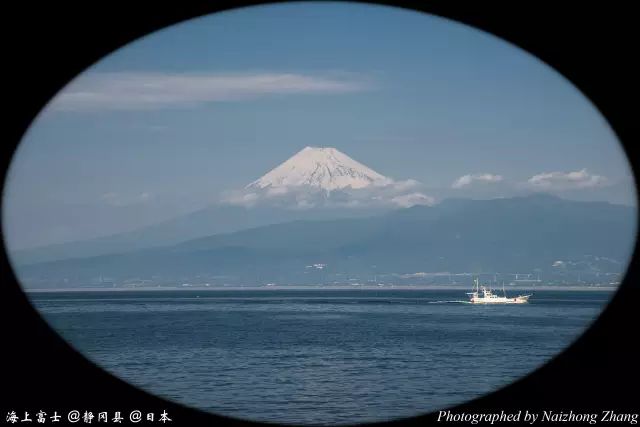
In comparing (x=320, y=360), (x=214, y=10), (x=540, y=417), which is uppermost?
(x=214, y=10)

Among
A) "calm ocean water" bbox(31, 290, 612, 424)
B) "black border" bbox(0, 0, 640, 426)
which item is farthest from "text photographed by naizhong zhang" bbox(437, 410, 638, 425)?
"calm ocean water" bbox(31, 290, 612, 424)

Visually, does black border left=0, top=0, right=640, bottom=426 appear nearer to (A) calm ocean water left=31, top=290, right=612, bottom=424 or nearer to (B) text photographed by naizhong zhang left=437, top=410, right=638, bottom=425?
(B) text photographed by naizhong zhang left=437, top=410, right=638, bottom=425

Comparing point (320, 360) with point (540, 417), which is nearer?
point (540, 417)

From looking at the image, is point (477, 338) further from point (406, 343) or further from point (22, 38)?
point (22, 38)

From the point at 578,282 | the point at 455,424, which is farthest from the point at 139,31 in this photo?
the point at 578,282

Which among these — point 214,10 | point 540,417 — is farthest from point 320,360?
point 214,10

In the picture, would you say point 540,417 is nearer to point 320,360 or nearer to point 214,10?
point 214,10
